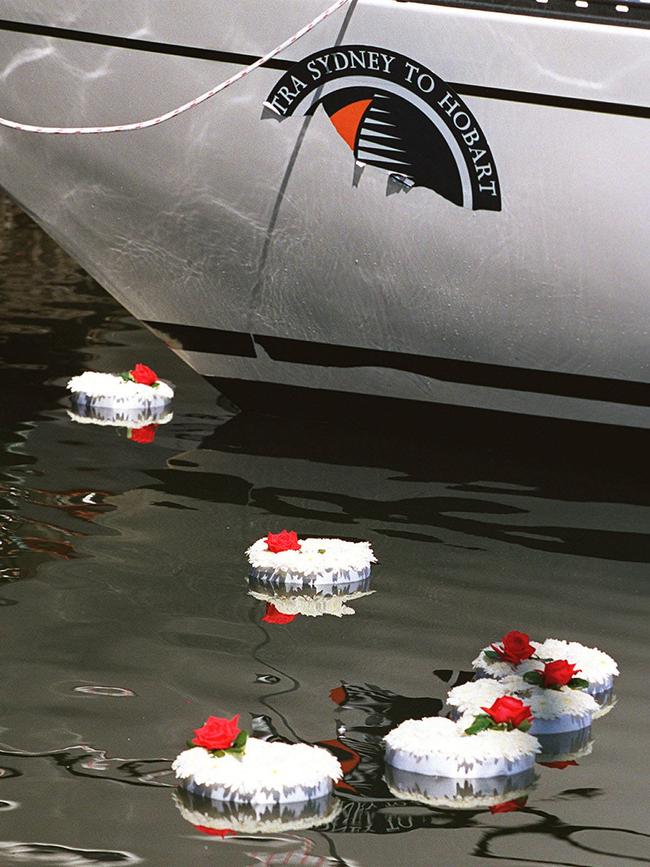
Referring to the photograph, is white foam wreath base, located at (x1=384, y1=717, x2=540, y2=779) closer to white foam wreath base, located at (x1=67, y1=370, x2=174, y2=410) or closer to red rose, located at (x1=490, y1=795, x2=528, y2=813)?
red rose, located at (x1=490, y1=795, x2=528, y2=813)

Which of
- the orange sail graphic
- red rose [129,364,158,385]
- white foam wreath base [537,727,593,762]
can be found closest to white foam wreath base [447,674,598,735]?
white foam wreath base [537,727,593,762]

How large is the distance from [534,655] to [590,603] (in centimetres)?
57

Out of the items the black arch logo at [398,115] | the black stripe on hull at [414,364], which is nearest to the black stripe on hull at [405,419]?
the black stripe on hull at [414,364]

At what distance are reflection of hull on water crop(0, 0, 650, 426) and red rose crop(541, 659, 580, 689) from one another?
2.02 meters

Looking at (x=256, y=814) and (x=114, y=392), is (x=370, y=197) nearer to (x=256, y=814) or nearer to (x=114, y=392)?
(x=114, y=392)

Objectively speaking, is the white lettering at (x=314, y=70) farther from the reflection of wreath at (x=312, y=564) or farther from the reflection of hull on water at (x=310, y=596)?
the reflection of hull on water at (x=310, y=596)

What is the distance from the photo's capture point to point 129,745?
3352 millimetres

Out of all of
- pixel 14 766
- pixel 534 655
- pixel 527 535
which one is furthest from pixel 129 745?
pixel 527 535

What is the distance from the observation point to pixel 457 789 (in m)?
3.27

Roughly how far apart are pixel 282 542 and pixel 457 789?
1.30m

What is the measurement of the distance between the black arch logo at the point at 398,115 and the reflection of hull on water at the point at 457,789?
253cm

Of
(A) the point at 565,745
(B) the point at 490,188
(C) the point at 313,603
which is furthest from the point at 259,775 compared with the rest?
(B) the point at 490,188

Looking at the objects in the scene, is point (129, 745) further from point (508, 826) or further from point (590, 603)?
point (590, 603)

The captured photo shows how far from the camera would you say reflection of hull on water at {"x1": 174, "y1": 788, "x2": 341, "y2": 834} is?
10.1ft
